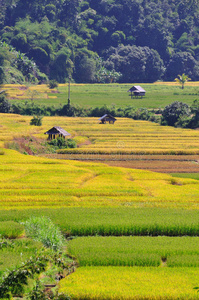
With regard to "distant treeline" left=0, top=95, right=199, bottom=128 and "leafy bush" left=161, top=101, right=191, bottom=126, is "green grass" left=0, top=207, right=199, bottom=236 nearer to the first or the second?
"leafy bush" left=161, top=101, right=191, bottom=126

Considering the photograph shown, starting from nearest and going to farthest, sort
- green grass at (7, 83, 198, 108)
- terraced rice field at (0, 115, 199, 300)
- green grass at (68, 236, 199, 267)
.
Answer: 1. terraced rice field at (0, 115, 199, 300)
2. green grass at (68, 236, 199, 267)
3. green grass at (7, 83, 198, 108)

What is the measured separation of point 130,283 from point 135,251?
11.2 feet

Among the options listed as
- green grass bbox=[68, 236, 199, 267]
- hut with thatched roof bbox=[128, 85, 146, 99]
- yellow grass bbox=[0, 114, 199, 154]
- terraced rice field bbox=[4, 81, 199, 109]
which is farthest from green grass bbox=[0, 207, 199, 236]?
hut with thatched roof bbox=[128, 85, 146, 99]

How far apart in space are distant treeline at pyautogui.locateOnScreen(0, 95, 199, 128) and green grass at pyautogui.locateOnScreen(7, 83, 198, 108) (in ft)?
16.1

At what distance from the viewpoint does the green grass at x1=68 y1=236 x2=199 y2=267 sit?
20984 millimetres

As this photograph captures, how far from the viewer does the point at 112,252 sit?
21.8 m

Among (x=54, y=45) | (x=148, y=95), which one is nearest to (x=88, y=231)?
(x=148, y=95)

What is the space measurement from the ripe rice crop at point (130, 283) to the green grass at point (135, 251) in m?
0.64

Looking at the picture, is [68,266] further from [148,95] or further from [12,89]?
[148,95]

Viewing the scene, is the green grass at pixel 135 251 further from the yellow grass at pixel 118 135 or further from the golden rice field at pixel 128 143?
the yellow grass at pixel 118 135

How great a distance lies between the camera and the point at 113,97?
134875 millimetres

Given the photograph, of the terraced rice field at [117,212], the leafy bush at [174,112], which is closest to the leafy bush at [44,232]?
the terraced rice field at [117,212]

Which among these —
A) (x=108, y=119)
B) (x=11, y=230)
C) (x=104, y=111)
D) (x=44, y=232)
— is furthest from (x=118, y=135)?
(x=44, y=232)

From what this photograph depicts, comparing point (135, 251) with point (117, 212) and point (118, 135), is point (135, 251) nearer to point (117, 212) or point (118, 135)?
point (117, 212)
